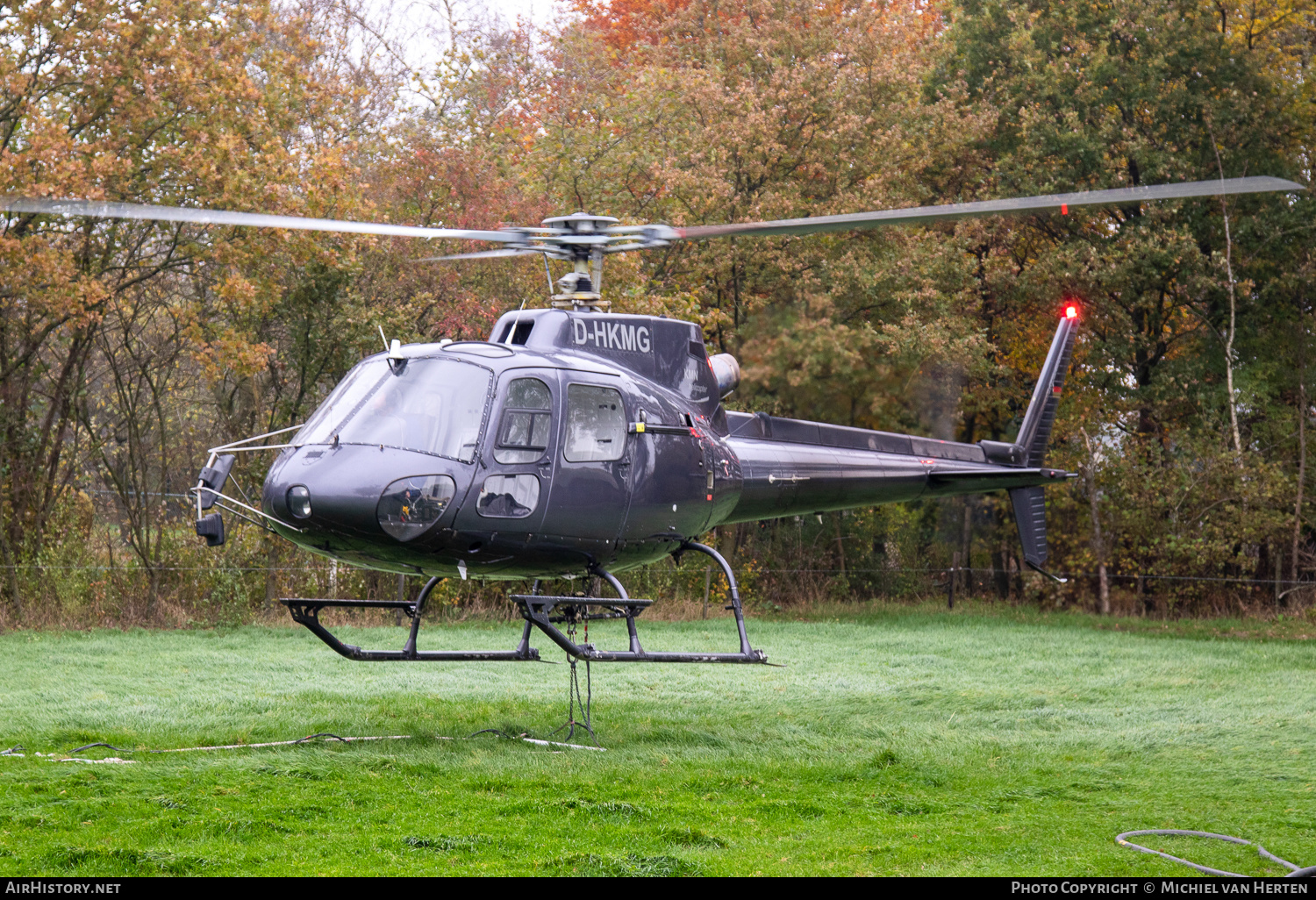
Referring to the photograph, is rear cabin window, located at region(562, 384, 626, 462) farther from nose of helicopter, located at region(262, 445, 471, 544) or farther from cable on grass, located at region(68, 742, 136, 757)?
cable on grass, located at region(68, 742, 136, 757)

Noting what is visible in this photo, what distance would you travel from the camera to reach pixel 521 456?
816cm

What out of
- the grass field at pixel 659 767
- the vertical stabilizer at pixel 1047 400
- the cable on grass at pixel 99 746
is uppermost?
the vertical stabilizer at pixel 1047 400

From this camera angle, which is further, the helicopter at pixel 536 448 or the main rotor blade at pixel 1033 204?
the helicopter at pixel 536 448

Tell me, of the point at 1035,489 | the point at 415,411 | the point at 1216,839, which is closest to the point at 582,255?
the point at 415,411

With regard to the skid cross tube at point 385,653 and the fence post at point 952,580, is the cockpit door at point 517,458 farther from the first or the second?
the fence post at point 952,580

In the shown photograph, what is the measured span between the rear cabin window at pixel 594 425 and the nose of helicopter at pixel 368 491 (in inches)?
32.7

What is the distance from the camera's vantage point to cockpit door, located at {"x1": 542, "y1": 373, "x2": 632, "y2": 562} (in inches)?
328

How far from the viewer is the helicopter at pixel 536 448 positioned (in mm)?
7711

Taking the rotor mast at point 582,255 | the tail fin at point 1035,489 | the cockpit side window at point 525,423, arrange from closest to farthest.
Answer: the cockpit side window at point 525,423 → the rotor mast at point 582,255 → the tail fin at point 1035,489

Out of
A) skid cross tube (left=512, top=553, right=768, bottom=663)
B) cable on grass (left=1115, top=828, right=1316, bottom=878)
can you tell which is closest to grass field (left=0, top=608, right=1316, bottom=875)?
cable on grass (left=1115, top=828, right=1316, bottom=878)

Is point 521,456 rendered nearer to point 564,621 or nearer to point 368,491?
point 368,491

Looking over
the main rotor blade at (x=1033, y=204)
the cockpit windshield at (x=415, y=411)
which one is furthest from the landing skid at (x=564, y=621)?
the main rotor blade at (x=1033, y=204)

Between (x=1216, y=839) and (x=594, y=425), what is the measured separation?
4.39 m
